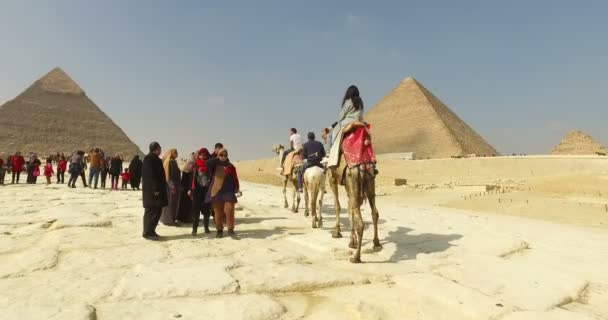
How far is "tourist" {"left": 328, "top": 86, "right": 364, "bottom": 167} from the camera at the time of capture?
5.14 m

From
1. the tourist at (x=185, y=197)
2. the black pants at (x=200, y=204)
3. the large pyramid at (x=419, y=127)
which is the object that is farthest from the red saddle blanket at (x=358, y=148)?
the large pyramid at (x=419, y=127)

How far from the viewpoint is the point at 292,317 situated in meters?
2.80

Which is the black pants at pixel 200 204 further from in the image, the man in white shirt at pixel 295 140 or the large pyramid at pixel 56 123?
the large pyramid at pixel 56 123

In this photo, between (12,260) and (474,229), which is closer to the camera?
(12,260)

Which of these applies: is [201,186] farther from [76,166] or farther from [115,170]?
[76,166]

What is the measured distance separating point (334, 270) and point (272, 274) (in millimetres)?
660

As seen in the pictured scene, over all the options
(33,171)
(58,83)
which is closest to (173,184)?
(33,171)

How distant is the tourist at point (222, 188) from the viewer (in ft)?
19.5

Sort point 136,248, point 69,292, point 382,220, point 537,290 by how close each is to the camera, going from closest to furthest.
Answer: point 69,292 < point 537,290 < point 136,248 < point 382,220

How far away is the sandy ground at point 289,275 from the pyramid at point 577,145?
2703 inches

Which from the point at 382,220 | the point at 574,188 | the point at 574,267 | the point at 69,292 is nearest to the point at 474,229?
the point at 382,220

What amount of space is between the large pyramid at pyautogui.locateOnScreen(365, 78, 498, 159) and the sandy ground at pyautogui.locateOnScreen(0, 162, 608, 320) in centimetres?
8681

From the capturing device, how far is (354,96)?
5254 mm

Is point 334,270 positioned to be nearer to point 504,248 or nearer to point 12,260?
point 504,248
